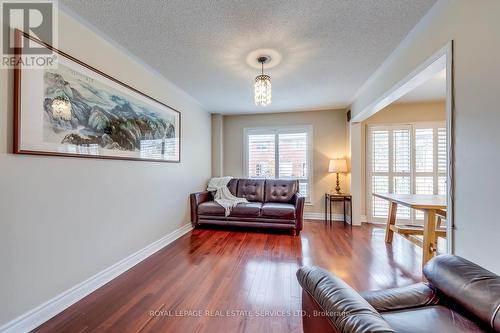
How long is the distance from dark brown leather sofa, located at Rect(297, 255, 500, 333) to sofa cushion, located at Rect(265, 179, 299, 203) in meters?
3.05

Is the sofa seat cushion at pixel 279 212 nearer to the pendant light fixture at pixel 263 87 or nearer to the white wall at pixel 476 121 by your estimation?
the pendant light fixture at pixel 263 87

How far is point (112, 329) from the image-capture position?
1506mm

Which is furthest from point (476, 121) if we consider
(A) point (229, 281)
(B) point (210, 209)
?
(B) point (210, 209)

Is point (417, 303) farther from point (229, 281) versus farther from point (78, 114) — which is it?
point (78, 114)

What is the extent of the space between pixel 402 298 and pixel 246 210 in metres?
2.76

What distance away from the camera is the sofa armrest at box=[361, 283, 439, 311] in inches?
42.7

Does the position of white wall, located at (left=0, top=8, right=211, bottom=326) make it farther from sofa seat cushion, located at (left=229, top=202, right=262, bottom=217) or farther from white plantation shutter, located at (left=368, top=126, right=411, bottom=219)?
white plantation shutter, located at (left=368, top=126, right=411, bottom=219)

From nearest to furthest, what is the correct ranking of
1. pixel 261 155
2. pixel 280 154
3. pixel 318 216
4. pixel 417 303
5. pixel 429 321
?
pixel 429 321
pixel 417 303
pixel 318 216
pixel 280 154
pixel 261 155

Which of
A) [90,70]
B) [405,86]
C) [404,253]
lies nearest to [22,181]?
[90,70]

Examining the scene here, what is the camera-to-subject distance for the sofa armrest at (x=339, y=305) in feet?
2.19

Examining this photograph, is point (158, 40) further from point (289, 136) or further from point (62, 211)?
point (289, 136)

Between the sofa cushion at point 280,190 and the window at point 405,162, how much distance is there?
157 cm

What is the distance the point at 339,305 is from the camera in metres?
0.77

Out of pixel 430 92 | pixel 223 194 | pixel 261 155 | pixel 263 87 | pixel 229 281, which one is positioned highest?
pixel 430 92
